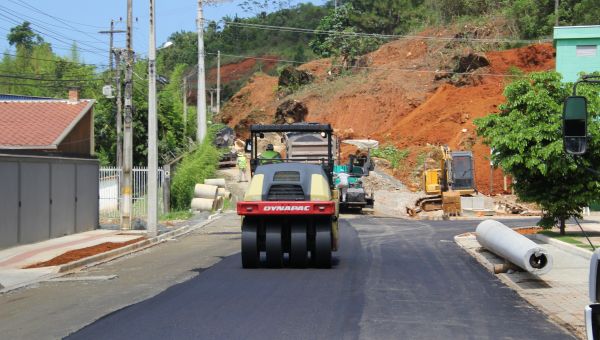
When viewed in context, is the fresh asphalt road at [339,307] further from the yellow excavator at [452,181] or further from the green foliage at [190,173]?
the yellow excavator at [452,181]

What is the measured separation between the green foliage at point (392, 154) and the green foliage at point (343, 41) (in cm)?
2385

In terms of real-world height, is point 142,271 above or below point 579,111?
below

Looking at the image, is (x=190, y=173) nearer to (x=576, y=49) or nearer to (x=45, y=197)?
(x=45, y=197)

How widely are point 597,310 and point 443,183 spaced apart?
126 ft

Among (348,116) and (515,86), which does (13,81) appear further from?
(515,86)

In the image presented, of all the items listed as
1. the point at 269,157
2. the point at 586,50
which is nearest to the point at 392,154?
the point at 586,50

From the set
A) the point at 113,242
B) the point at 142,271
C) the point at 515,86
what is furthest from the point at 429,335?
the point at 113,242

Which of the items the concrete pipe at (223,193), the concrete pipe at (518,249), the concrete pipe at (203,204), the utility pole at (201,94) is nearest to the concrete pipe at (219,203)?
the concrete pipe at (223,193)

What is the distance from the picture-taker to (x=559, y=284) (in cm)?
1577

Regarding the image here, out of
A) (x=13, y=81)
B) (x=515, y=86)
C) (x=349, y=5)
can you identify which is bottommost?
(x=515, y=86)

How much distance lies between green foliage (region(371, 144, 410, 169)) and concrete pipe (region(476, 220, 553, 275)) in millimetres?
37571

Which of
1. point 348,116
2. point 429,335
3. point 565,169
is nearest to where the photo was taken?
point 429,335

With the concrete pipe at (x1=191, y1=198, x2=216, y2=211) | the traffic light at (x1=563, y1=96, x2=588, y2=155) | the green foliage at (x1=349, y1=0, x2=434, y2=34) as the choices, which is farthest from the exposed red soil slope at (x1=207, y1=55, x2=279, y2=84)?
the traffic light at (x1=563, y1=96, x2=588, y2=155)

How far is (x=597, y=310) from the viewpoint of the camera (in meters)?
7.34
